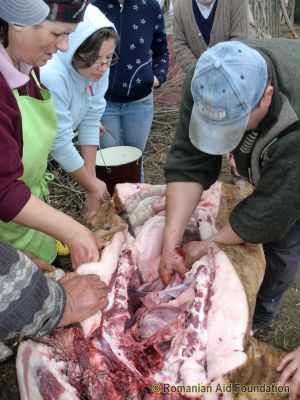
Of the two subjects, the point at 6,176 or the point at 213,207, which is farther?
the point at 213,207

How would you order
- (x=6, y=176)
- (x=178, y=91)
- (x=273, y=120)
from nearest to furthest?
(x=6, y=176)
(x=273, y=120)
(x=178, y=91)

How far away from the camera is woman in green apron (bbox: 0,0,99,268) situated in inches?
61.6

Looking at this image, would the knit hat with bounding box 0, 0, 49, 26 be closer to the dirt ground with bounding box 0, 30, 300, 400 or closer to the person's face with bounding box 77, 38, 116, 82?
the person's face with bounding box 77, 38, 116, 82

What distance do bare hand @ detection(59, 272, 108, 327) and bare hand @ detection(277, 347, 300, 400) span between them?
0.72 metres

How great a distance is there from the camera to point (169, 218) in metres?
2.14

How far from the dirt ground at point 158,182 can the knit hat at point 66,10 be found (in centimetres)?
180

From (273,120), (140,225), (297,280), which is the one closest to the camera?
(273,120)

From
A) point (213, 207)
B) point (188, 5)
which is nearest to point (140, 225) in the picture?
point (213, 207)

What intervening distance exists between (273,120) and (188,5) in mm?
2460

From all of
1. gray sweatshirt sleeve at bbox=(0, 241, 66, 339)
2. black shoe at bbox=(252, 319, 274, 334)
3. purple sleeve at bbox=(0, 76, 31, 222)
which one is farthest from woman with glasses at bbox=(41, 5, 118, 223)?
black shoe at bbox=(252, 319, 274, 334)

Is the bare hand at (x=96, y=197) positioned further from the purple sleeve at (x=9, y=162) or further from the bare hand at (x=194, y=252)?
the purple sleeve at (x=9, y=162)

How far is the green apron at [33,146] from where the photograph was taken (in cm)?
191

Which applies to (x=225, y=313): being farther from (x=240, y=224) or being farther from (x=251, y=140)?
(x=251, y=140)

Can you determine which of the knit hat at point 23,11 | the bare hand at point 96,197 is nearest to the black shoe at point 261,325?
the bare hand at point 96,197
